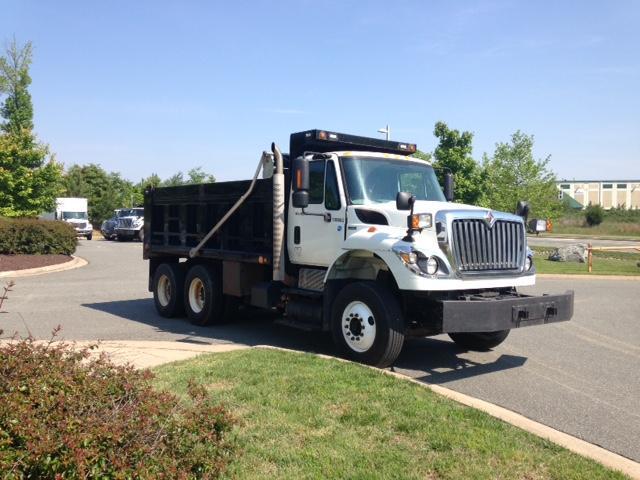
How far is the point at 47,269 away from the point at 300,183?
14227mm

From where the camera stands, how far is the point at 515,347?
8.63 metres

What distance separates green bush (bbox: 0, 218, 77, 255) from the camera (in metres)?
21.7

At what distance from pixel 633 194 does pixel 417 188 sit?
138 meters

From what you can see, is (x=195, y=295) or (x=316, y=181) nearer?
(x=316, y=181)

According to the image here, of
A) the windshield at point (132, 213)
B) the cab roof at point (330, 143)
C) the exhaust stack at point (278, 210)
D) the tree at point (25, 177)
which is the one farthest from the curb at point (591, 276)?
the windshield at point (132, 213)

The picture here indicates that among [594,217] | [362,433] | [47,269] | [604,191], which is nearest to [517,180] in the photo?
[47,269]

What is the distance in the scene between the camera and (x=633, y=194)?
427ft

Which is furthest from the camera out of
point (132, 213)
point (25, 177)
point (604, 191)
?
point (604, 191)

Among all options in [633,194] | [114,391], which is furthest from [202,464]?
[633,194]

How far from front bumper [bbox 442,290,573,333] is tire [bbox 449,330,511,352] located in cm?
109

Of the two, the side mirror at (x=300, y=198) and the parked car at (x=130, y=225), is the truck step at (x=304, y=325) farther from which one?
the parked car at (x=130, y=225)

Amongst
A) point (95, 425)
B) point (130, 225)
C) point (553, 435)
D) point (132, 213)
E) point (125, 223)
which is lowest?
point (553, 435)

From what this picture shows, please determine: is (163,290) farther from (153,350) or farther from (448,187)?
(448,187)

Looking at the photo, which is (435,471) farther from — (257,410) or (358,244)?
(358,244)
